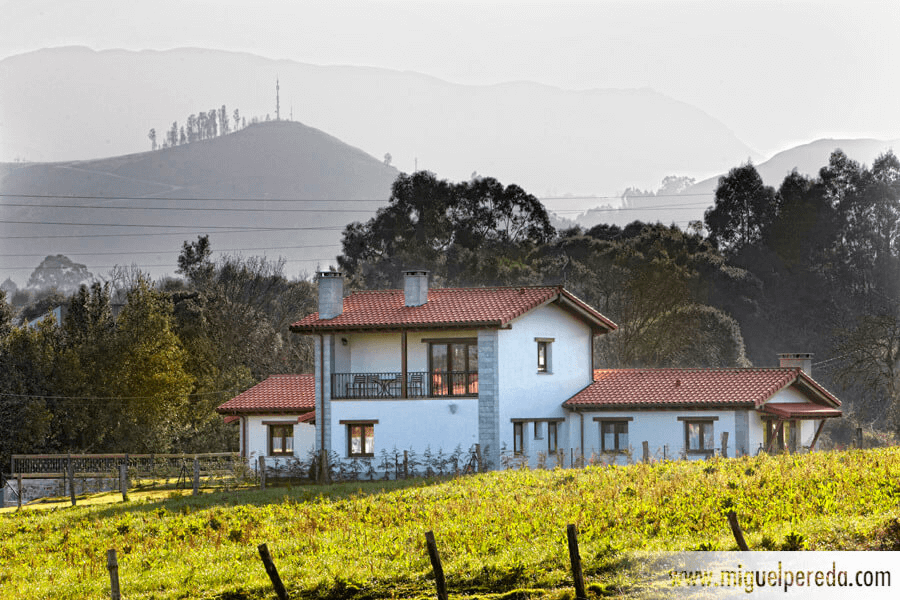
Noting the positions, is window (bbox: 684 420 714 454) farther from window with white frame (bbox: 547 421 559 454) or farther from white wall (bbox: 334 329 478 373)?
white wall (bbox: 334 329 478 373)

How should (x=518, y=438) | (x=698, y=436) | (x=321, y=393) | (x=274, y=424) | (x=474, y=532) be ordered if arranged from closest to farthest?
(x=474, y=532) < (x=698, y=436) < (x=518, y=438) < (x=321, y=393) < (x=274, y=424)

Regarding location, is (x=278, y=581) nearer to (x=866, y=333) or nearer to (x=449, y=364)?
(x=449, y=364)

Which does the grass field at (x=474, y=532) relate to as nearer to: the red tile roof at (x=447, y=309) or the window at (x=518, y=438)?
the window at (x=518, y=438)

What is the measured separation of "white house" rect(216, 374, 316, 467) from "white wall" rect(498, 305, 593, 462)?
24.2 feet

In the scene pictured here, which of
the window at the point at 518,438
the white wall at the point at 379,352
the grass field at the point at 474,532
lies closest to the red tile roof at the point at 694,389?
the window at the point at 518,438

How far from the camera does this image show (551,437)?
41.3 metres

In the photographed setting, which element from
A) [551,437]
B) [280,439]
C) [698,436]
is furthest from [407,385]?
[698,436]

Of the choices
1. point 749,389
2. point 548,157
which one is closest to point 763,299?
point 749,389

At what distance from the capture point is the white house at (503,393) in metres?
39.2

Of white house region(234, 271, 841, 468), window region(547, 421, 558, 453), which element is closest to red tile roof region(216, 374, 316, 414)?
white house region(234, 271, 841, 468)

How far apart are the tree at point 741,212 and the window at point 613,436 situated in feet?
154

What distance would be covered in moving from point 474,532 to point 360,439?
2001 cm

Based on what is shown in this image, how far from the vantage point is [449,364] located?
4053 cm

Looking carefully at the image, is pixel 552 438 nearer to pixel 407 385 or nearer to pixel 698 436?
pixel 698 436
